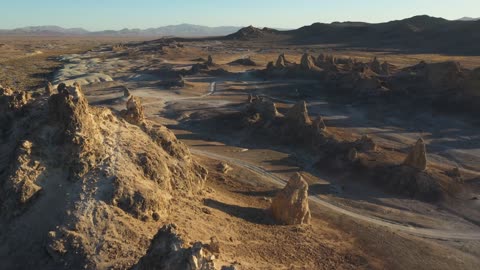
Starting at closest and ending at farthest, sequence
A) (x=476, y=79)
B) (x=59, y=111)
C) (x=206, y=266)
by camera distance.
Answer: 1. (x=206, y=266)
2. (x=59, y=111)
3. (x=476, y=79)

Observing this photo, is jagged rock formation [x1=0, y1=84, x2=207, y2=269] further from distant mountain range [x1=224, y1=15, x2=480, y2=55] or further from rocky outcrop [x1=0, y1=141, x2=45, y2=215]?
distant mountain range [x1=224, y1=15, x2=480, y2=55]

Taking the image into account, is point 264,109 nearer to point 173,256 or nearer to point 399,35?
point 173,256

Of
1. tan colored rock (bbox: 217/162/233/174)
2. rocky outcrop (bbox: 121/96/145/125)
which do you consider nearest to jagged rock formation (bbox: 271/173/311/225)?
tan colored rock (bbox: 217/162/233/174)

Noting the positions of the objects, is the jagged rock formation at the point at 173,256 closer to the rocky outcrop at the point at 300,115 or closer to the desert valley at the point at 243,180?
the desert valley at the point at 243,180

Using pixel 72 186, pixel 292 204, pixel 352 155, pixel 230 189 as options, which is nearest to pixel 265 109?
pixel 352 155

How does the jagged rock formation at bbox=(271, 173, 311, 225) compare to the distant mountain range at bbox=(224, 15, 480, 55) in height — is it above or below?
below

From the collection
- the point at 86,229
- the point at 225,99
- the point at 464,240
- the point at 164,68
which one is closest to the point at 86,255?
the point at 86,229

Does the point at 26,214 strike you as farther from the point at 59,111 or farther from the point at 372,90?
the point at 372,90

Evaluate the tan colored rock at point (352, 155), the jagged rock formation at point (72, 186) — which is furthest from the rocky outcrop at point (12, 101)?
the tan colored rock at point (352, 155)
